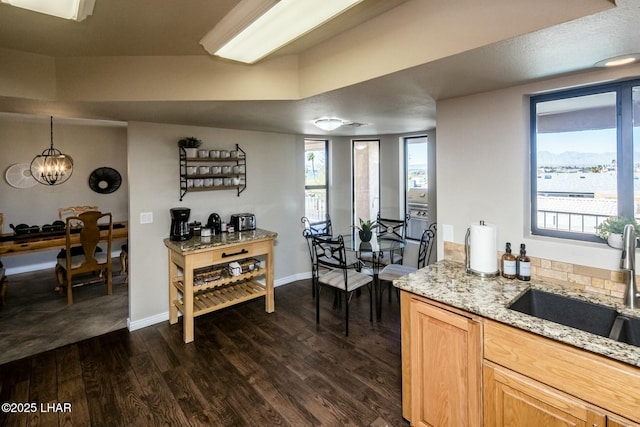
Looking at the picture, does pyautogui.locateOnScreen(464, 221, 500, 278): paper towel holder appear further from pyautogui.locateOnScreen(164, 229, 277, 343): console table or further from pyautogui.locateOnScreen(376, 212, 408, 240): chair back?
pyautogui.locateOnScreen(376, 212, 408, 240): chair back

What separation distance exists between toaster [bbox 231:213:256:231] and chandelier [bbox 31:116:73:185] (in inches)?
139

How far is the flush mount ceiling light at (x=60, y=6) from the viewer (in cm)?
129

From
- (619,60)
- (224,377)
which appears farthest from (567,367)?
(224,377)

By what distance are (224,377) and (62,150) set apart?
5418 millimetres

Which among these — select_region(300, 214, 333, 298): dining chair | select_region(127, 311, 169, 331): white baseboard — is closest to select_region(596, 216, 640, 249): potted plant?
select_region(300, 214, 333, 298): dining chair

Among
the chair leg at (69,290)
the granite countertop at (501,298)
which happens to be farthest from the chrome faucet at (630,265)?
the chair leg at (69,290)

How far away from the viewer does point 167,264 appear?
3494 millimetres

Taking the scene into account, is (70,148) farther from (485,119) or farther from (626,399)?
(626,399)

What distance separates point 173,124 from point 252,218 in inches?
54.1

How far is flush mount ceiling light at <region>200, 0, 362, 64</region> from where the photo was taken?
1371 mm

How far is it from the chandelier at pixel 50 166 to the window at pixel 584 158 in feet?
21.2

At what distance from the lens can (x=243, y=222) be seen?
3.85m

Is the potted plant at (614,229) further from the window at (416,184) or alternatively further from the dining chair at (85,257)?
the dining chair at (85,257)

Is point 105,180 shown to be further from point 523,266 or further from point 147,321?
point 523,266
